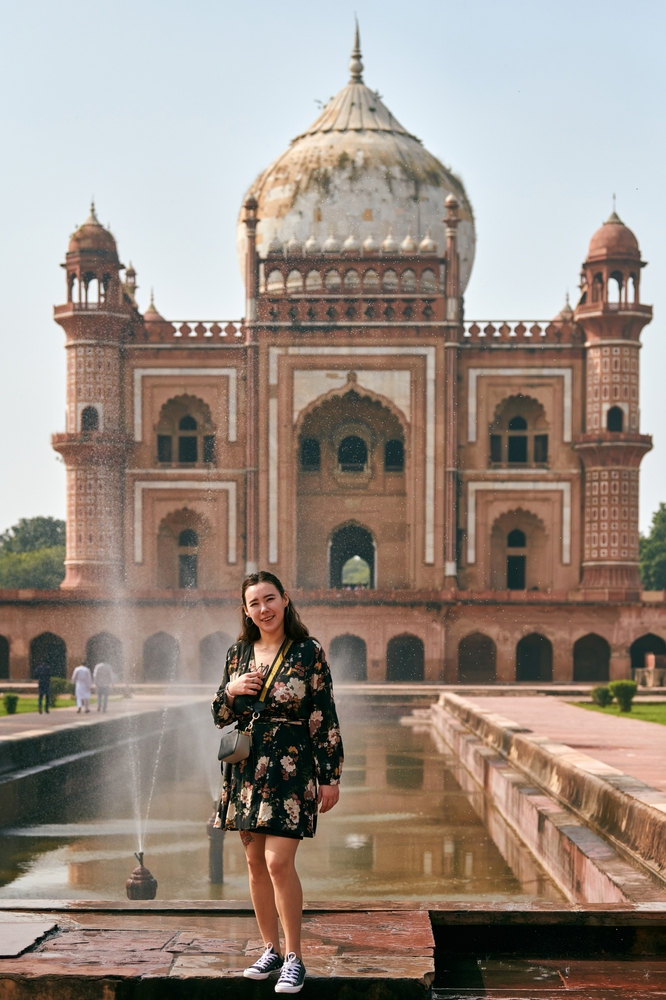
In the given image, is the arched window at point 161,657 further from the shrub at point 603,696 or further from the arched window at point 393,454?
the shrub at point 603,696

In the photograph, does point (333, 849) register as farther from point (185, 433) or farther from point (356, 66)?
point (356, 66)

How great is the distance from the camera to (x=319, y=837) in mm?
8836

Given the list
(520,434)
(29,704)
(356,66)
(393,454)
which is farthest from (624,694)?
(356,66)

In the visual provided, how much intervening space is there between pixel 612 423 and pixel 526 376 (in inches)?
81.3

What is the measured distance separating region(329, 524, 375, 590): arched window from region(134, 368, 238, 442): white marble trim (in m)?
3.55

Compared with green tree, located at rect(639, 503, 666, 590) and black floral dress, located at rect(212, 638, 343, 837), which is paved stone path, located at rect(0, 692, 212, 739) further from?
green tree, located at rect(639, 503, 666, 590)

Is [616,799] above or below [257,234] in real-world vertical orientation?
below

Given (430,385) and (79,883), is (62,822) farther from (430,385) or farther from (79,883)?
(430,385)

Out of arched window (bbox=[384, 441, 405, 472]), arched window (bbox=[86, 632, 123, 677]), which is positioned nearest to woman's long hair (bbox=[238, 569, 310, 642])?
arched window (bbox=[86, 632, 123, 677])

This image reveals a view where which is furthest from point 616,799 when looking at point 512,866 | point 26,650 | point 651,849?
point 26,650

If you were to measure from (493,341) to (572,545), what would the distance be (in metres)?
4.62

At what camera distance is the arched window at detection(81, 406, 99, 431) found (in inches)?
1143

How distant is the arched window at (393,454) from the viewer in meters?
30.1

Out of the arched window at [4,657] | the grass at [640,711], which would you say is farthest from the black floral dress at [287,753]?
the arched window at [4,657]
